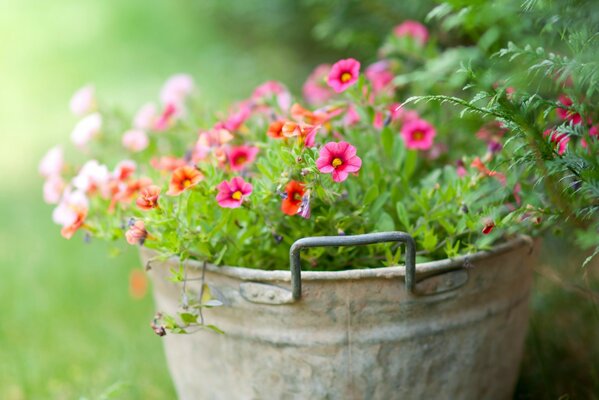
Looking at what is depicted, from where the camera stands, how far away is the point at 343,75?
1.52 m

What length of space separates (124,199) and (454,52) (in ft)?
3.09

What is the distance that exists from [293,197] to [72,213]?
1.72ft

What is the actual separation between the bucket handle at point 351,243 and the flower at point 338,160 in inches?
4.6

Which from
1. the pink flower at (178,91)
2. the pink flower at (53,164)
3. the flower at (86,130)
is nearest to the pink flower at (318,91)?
the pink flower at (178,91)

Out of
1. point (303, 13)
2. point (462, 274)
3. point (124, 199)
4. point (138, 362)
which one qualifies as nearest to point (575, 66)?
point (462, 274)

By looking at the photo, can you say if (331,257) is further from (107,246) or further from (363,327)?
(107,246)

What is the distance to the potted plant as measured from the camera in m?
1.35

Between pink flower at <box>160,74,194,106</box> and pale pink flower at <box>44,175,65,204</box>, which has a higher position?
pink flower at <box>160,74,194,106</box>

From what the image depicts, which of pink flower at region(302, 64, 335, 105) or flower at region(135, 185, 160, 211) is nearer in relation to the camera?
flower at region(135, 185, 160, 211)

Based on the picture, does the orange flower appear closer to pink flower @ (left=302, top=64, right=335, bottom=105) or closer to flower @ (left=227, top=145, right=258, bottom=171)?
flower @ (left=227, top=145, right=258, bottom=171)

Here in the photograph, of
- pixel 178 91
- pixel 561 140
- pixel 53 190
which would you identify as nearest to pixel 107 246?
pixel 178 91

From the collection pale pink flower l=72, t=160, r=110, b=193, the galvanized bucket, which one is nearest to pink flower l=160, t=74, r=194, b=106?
pale pink flower l=72, t=160, r=110, b=193

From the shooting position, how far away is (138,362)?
7.33 feet

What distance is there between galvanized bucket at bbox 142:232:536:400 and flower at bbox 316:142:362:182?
132 mm
